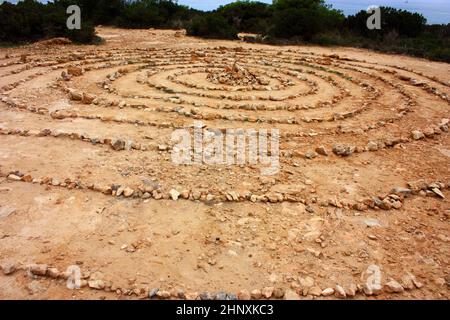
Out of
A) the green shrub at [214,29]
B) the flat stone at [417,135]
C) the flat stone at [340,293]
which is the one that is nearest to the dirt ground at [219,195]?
the flat stone at [340,293]

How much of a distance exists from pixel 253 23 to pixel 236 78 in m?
15.2

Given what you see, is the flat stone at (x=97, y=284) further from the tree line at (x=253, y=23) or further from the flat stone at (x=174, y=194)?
the tree line at (x=253, y=23)

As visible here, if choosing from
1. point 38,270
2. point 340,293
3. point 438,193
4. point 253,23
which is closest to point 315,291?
point 340,293

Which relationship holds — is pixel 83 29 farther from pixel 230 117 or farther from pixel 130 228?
pixel 130 228

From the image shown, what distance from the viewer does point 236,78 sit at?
11250 millimetres

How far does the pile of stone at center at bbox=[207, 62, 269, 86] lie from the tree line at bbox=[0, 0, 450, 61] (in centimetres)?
864

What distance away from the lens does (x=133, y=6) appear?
82.4 feet

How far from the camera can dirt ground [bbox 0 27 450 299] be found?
383 centimetres

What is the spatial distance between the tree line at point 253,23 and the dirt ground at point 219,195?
8.38 meters

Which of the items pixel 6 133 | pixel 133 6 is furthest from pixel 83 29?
pixel 6 133

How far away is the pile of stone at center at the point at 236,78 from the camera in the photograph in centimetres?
1104

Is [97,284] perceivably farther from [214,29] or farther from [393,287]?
[214,29]

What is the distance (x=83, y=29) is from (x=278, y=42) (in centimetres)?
921

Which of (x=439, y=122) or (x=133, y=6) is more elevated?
(x=133, y=6)
